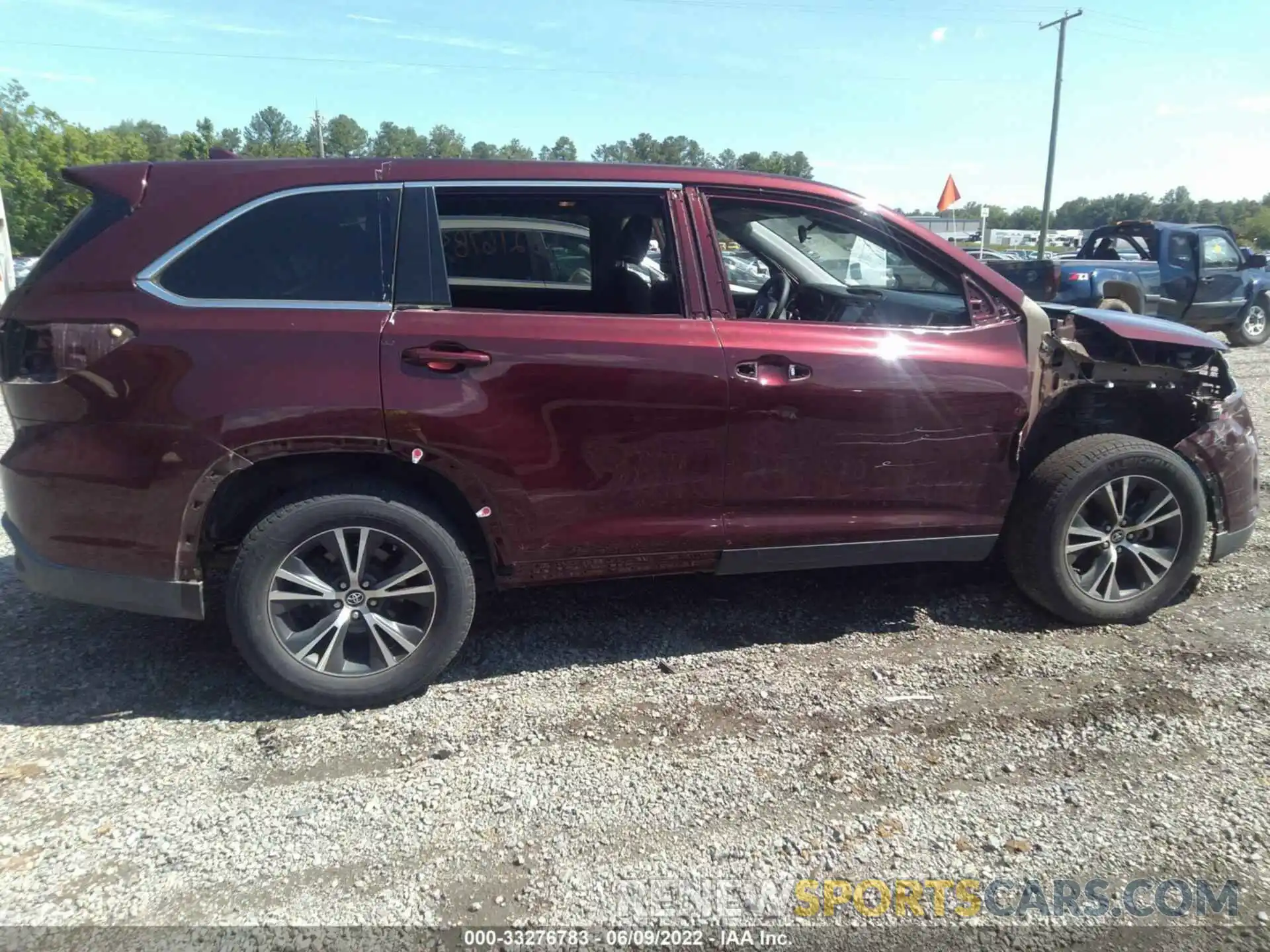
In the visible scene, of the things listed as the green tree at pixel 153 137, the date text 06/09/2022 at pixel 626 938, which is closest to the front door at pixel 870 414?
the date text 06/09/2022 at pixel 626 938

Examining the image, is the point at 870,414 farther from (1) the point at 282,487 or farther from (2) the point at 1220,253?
(2) the point at 1220,253

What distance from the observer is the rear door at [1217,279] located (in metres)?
12.3

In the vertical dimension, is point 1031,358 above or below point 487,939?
above

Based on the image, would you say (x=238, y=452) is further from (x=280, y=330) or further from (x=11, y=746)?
(x=11, y=746)

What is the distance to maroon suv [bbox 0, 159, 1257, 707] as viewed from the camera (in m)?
2.92

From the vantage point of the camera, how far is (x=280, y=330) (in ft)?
9.64

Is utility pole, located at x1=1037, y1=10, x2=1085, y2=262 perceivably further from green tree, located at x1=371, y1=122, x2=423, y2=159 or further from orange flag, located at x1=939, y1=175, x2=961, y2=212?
green tree, located at x1=371, y1=122, x2=423, y2=159

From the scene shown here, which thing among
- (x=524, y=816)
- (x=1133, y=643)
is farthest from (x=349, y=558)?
(x=1133, y=643)

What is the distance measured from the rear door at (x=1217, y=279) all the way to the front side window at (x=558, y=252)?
39.4 ft

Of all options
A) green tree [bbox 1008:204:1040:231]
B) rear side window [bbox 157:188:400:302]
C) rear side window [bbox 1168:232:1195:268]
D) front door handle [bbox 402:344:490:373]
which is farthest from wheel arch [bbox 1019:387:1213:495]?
green tree [bbox 1008:204:1040:231]

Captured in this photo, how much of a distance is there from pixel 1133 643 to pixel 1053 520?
0.63 metres

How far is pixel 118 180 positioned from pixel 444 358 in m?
1.27

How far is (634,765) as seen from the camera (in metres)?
2.87

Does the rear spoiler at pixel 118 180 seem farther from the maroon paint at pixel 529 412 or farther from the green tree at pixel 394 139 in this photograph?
the green tree at pixel 394 139
